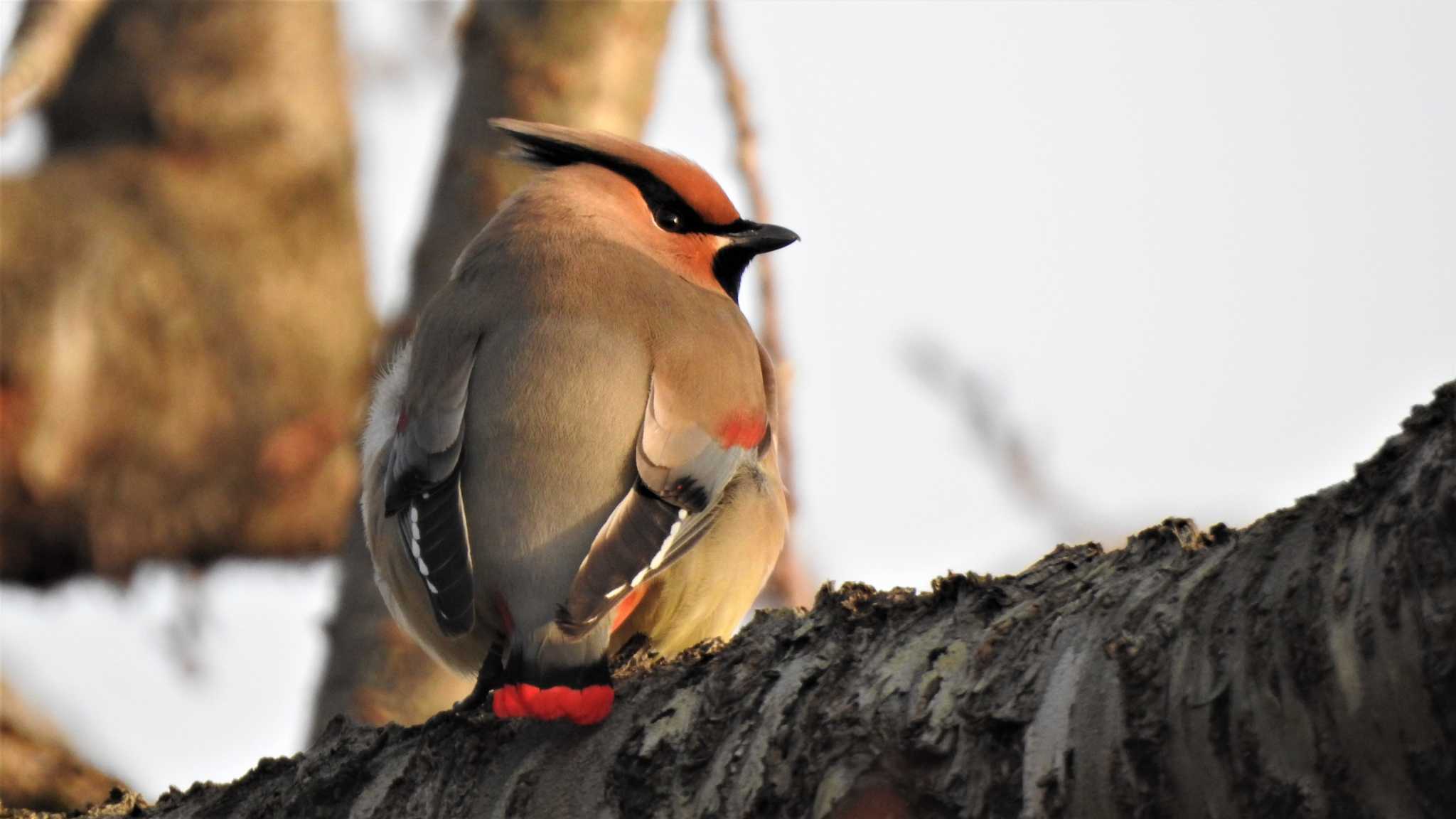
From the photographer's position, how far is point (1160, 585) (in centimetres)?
207

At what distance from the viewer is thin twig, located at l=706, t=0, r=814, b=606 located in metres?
4.02

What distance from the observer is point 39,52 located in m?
5.17

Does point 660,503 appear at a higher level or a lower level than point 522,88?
lower

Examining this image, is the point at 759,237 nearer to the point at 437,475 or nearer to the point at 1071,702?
the point at 437,475

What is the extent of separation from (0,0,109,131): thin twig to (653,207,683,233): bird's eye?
1812 millimetres

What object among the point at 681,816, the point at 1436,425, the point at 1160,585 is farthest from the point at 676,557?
the point at 1436,425

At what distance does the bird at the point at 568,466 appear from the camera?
2.92 meters

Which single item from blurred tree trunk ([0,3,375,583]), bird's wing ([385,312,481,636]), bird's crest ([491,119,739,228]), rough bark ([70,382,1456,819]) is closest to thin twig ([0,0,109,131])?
blurred tree trunk ([0,3,375,583])

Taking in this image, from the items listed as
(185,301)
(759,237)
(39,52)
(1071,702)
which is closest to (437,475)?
(759,237)

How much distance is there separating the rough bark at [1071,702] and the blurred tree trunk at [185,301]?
4194 millimetres

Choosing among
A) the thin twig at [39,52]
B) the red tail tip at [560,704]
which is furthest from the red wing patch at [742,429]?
the thin twig at [39,52]

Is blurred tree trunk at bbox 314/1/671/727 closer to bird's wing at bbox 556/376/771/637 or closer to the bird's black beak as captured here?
the bird's black beak

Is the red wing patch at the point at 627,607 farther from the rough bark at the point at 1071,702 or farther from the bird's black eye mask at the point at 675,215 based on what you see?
the bird's black eye mask at the point at 675,215

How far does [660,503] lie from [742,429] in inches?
15.3
